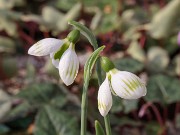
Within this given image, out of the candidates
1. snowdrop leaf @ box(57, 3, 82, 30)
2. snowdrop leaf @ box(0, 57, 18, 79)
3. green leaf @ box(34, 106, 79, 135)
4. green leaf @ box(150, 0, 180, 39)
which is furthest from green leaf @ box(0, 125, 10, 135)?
green leaf @ box(150, 0, 180, 39)

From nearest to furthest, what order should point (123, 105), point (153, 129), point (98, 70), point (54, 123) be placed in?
point (98, 70) < point (54, 123) < point (123, 105) < point (153, 129)

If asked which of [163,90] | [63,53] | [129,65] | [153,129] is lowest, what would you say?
[153,129]

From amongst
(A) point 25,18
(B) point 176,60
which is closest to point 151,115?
(B) point 176,60

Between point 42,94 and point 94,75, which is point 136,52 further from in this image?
point 42,94

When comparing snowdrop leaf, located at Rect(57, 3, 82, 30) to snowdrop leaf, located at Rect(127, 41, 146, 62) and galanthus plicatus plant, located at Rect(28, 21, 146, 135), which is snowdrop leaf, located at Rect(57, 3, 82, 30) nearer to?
snowdrop leaf, located at Rect(127, 41, 146, 62)

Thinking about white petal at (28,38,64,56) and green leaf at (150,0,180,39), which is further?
green leaf at (150,0,180,39)

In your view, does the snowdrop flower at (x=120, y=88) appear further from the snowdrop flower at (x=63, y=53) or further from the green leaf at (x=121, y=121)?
the green leaf at (x=121, y=121)

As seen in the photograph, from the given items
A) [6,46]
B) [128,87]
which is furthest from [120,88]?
[6,46]
